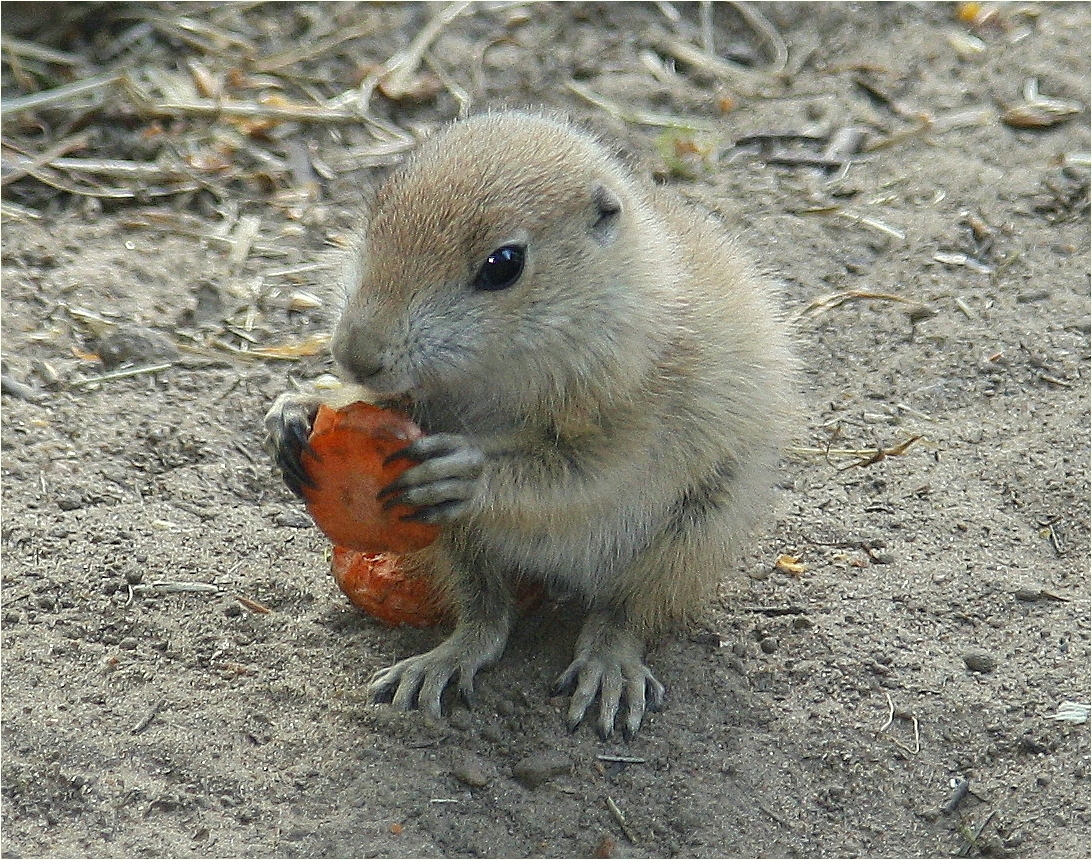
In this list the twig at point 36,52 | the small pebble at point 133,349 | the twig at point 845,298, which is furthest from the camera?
the twig at point 36,52

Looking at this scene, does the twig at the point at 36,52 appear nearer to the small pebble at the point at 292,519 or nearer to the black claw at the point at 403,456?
the small pebble at the point at 292,519

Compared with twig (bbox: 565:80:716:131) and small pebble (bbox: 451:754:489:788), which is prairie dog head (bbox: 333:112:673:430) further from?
twig (bbox: 565:80:716:131)

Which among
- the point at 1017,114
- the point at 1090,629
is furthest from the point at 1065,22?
the point at 1090,629

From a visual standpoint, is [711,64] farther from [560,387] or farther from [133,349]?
[560,387]

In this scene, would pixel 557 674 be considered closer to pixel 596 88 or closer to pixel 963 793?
pixel 963 793

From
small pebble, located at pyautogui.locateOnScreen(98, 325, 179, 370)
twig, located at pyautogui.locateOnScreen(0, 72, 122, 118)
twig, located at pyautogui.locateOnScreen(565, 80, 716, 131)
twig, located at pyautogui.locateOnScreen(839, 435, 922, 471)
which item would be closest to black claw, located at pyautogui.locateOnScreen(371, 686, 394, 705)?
twig, located at pyautogui.locateOnScreen(839, 435, 922, 471)

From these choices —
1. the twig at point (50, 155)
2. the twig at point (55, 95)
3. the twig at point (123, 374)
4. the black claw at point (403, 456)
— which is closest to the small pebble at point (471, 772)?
the black claw at point (403, 456)

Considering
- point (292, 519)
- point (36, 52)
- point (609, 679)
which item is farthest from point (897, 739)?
point (36, 52)

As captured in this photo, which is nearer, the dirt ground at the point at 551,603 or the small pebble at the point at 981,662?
the dirt ground at the point at 551,603
